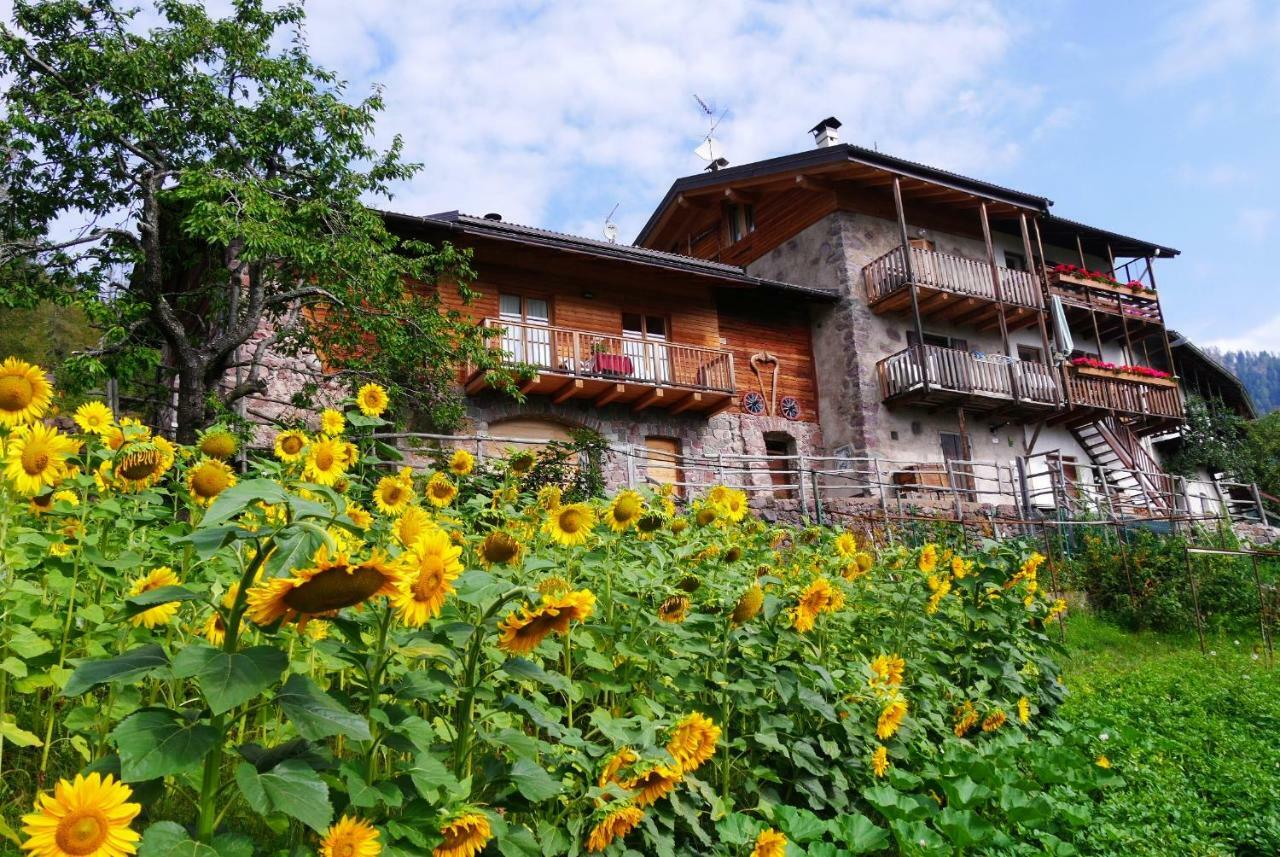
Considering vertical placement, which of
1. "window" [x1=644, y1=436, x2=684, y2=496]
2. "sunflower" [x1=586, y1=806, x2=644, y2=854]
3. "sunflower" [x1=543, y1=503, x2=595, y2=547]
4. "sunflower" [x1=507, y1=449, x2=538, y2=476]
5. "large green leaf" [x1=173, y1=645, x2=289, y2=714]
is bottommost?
"sunflower" [x1=586, y1=806, x2=644, y2=854]

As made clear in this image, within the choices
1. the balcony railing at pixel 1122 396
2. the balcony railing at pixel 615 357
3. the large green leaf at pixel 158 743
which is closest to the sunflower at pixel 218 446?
the large green leaf at pixel 158 743

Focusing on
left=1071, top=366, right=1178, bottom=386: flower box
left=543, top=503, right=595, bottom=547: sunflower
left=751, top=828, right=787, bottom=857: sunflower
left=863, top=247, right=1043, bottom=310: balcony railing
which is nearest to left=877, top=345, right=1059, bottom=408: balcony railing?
left=863, top=247, right=1043, bottom=310: balcony railing

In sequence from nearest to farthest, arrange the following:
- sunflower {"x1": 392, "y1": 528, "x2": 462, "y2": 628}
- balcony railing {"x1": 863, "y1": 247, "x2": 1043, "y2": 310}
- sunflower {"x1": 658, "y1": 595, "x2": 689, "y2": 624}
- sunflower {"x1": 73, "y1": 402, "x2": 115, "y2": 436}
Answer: sunflower {"x1": 392, "y1": 528, "x2": 462, "y2": 628}, sunflower {"x1": 658, "y1": 595, "x2": 689, "y2": 624}, sunflower {"x1": 73, "y1": 402, "x2": 115, "y2": 436}, balcony railing {"x1": 863, "y1": 247, "x2": 1043, "y2": 310}

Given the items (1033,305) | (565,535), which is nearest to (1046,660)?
(565,535)

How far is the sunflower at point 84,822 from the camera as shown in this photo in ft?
3.46

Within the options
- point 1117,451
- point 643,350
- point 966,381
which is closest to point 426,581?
point 643,350

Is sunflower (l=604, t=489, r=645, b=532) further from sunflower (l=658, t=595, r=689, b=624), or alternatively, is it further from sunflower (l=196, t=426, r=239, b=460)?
sunflower (l=196, t=426, r=239, b=460)

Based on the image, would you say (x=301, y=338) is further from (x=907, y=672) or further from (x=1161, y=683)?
(x=1161, y=683)

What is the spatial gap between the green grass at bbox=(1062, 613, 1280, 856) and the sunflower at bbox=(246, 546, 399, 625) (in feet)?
9.84

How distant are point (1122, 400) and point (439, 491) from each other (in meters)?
20.9

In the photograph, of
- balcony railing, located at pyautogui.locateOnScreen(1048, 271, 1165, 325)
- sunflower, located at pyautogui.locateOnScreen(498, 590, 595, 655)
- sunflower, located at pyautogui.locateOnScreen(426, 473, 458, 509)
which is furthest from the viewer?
balcony railing, located at pyautogui.locateOnScreen(1048, 271, 1165, 325)

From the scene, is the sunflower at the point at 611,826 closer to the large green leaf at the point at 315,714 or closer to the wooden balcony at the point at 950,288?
the large green leaf at the point at 315,714

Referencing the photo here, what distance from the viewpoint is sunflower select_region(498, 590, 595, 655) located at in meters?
1.57

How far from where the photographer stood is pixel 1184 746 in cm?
444
